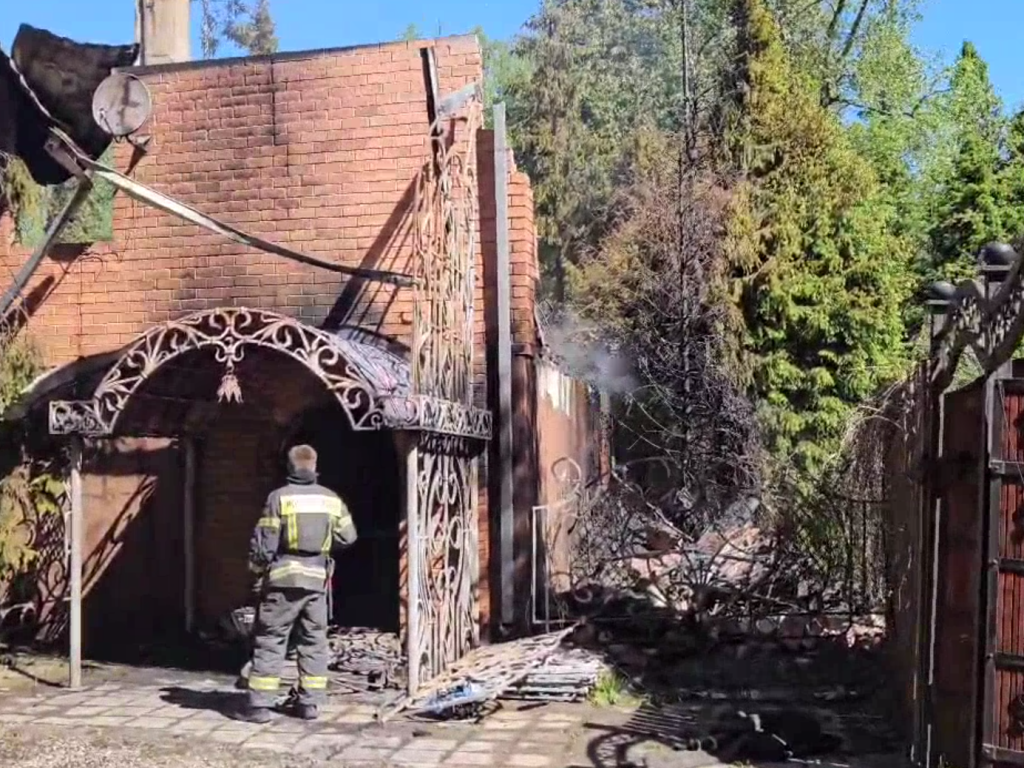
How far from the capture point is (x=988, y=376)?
601 cm

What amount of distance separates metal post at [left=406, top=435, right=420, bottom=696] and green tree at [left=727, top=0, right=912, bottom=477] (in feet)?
39.1

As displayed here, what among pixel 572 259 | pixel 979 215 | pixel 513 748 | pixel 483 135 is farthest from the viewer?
pixel 572 259

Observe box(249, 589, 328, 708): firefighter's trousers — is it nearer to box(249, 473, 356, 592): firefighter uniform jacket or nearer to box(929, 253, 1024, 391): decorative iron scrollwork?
box(249, 473, 356, 592): firefighter uniform jacket

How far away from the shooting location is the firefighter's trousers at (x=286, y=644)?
8.66 m

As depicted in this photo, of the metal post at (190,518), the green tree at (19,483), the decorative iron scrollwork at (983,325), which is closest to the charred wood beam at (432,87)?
the metal post at (190,518)

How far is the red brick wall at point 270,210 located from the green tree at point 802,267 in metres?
10.8

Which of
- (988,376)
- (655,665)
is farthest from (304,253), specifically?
(988,376)

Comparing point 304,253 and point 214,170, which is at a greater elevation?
point 214,170

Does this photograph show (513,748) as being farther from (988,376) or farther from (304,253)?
(304,253)

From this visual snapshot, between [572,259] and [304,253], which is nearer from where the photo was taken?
[304,253]

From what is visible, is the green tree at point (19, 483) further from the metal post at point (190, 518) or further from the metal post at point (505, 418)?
the metal post at point (505, 418)

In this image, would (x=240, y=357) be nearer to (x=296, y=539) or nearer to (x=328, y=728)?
(x=296, y=539)

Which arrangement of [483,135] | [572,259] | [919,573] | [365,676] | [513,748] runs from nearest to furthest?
[919,573] → [513,748] → [365,676] → [483,135] → [572,259]

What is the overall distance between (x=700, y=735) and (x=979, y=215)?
1937cm
